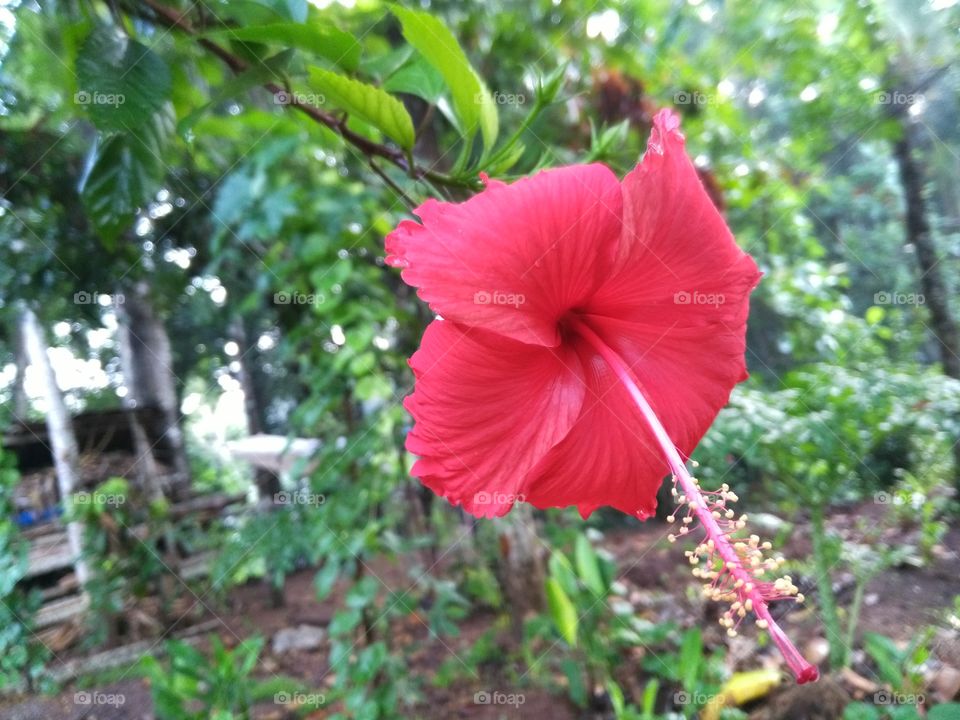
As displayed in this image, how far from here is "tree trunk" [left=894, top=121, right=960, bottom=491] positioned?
2.42 metres

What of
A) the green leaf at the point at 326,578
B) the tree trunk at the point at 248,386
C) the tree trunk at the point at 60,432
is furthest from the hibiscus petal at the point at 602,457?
the tree trunk at the point at 248,386

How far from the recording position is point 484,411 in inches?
17.1

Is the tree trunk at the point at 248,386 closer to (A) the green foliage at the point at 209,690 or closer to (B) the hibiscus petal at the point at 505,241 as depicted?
(A) the green foliage at the point at 209,690

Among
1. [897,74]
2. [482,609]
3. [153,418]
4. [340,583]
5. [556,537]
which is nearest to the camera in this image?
[556,537]

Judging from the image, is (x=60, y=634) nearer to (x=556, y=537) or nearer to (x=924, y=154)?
(x=556, y=537)

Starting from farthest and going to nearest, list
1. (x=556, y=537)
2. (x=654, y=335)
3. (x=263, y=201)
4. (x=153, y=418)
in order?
1. (x=153, y=418)
2. (x=556, y=537)
3. (x=263, y=201)
4. (x=654, y=335)

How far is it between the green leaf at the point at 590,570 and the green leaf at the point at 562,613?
77mm

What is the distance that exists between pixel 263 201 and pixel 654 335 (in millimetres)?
1006

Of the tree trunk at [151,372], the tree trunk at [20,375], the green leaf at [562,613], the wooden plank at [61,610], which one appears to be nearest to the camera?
the green leaf at [562,613]

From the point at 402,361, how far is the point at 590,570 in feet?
2.23

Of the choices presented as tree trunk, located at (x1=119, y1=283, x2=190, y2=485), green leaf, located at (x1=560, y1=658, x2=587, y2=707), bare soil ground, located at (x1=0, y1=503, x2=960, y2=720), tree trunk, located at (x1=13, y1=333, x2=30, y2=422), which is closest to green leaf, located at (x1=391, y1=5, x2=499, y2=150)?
bare soil ground, located at (x1=0, y1=503, x2=960, y2=720)

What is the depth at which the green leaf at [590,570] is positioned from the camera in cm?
142

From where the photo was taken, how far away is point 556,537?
5.86ft

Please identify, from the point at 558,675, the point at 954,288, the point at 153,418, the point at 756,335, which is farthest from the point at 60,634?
the point at 954,288
